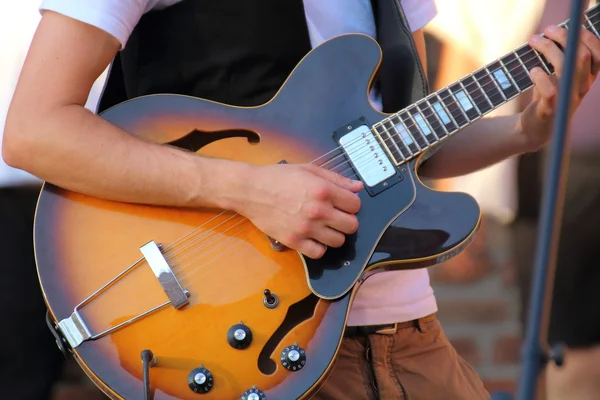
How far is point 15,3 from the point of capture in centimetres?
243

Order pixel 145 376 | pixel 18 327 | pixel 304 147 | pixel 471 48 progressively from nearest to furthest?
pixel 145 376 < pixel 304 147 < pixel 18 327 < pixel 471 48

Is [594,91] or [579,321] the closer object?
[579,321]

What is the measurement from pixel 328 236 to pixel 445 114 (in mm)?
338

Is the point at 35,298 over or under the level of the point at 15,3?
under

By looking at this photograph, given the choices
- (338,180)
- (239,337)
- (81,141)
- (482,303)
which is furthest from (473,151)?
(482,303)

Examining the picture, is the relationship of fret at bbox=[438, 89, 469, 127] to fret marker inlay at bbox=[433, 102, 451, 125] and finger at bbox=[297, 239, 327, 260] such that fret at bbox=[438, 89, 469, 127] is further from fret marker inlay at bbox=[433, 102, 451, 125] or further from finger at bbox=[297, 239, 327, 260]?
finger at bbox=[297, 239, 327, 260]

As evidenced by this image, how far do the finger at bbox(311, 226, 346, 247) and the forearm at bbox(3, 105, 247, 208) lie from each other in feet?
0.52

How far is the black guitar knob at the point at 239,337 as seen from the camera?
53.4 inches

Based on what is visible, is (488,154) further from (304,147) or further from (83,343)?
(83,343)

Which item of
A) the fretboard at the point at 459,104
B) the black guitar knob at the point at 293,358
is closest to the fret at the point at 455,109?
the fretboard at the point at 459,104

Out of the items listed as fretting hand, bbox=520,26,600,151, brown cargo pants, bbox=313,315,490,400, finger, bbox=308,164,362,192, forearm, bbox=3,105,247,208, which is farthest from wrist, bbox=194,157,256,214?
fretting hand, bbox=520,26,600,151

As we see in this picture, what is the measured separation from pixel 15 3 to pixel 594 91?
5.74 ft

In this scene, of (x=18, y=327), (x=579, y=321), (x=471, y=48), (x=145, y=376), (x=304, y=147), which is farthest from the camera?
(x=471, y=48)

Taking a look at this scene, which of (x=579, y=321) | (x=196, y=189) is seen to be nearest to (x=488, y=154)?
(x=579, y=321)
